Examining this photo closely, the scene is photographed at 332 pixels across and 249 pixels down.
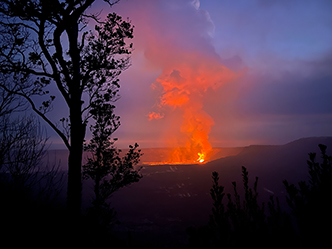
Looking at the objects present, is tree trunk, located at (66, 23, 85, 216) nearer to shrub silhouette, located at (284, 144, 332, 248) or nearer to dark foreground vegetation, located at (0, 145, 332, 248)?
dark foreground vegetation, located at (0, 145, 332, 248)

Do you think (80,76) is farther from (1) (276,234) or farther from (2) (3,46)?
(1) (276,234)

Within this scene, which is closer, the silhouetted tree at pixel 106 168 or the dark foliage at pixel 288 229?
the dark foliage at pixel 288 229

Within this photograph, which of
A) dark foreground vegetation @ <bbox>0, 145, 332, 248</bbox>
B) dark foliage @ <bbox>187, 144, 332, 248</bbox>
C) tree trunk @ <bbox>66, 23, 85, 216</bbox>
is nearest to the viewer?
dark foliage @ <bbox>187, 144, 332, 248</bbox>

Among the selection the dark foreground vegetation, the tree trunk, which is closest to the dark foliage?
the dark foreground vegetation

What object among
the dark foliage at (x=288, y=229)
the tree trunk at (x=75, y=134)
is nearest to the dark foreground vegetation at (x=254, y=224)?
the dark foliage at (x=288, y=229)

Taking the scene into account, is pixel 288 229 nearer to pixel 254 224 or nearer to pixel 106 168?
pixel 254 224

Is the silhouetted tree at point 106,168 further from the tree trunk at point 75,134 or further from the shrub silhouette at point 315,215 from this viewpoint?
the shrub silhouette at point 315,215

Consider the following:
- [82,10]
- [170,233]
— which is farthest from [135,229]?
[82,10]

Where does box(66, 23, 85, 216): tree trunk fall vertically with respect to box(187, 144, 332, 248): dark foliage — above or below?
above

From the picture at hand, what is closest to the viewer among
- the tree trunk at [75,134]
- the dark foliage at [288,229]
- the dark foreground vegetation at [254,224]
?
the dark foliage at [288,229]

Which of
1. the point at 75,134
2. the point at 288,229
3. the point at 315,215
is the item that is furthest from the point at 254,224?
the point at 75,134

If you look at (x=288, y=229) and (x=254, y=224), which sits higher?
(x=288, y=229)

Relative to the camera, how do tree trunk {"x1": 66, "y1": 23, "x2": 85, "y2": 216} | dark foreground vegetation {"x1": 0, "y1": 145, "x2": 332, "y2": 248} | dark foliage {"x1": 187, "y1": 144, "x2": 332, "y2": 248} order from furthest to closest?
tree trunk {"x1": 66, "y1": 23, "x2": 85, "y2": 216}
dark foreground vegetation {"x1": 0, "y1": 145, "x2": 332, "y2": 248}
dark foliage {"x1": 187, "y1": 144, "x2": 332, "y2": 248}

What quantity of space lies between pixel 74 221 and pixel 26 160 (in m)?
3.39
